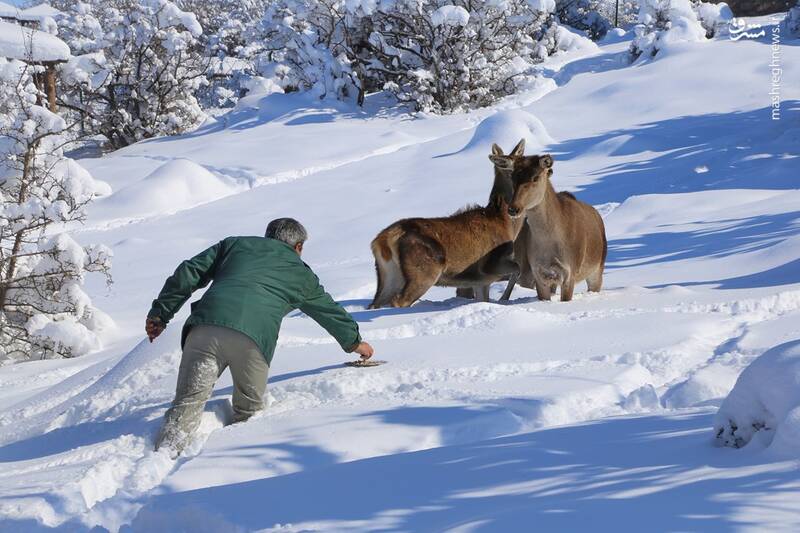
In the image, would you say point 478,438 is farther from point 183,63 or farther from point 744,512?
point 183,63

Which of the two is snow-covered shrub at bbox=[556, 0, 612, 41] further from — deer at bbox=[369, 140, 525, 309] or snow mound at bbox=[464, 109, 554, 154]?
deer at bbox=[369, 140, 525, 309]


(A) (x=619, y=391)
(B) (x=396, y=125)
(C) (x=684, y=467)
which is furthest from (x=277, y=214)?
(C) (x=684, y=467)

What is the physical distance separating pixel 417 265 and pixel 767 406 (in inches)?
218

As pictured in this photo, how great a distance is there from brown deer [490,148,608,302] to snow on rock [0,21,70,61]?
17.4 metres

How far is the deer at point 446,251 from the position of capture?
8469 mm

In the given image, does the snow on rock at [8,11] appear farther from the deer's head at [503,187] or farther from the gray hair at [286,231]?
the gray hair at [286,231]

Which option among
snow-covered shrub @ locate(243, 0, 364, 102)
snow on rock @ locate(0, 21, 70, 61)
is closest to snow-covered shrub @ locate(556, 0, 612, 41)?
snow-covered shrub @ locate(243, 0, 364, 102)

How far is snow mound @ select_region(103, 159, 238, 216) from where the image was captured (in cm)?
1850

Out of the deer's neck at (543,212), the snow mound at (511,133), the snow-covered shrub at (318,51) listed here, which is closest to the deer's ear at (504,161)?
the deer's neck at (543,212)

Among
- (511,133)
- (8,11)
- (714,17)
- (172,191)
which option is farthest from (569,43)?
(8,11)

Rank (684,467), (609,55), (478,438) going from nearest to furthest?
1. (684,467)
2. (478,438)
3. (609,55)

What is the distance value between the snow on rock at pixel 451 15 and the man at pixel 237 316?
19949mm

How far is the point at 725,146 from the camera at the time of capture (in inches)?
705

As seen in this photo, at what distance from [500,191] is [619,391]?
172 inches
